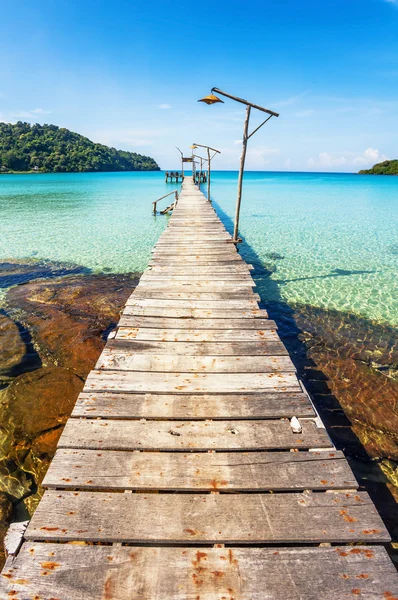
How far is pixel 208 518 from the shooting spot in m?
2.17

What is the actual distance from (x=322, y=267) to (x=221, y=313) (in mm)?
8584

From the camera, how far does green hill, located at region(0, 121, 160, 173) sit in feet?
314

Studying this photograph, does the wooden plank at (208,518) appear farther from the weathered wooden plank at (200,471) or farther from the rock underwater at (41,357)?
the rock underwater at (41,357)

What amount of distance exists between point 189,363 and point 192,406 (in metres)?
0.79

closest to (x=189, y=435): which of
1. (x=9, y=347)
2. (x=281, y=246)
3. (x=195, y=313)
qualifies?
(x=195, y=313)

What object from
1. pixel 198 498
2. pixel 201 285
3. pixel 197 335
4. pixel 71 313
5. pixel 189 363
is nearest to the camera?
pixel 198 498

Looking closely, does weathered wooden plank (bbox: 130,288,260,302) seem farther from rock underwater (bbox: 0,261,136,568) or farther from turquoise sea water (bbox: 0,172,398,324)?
turquoise sea water (bbox: 0,172,398,324)

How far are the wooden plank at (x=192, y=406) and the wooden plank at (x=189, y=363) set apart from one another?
46 cm

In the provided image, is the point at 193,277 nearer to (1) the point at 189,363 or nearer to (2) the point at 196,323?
(2) the point at 196,323

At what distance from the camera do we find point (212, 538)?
203cm

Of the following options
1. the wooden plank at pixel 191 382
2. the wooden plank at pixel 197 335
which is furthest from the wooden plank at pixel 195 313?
the wooden plank at pixel 191 382

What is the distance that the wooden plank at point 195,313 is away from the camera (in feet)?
16.9

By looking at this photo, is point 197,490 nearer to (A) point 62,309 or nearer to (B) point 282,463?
(B) point 282,463

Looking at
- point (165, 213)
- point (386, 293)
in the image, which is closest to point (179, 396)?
point (386, 293)
